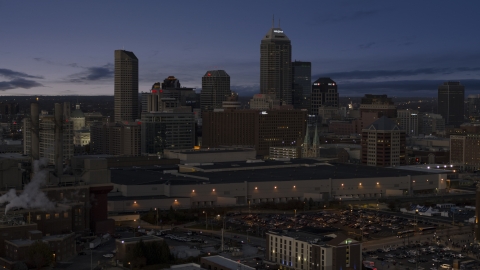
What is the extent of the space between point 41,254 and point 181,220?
1072cm

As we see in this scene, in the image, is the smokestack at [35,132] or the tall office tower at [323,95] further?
the tall office tower at [323,95]

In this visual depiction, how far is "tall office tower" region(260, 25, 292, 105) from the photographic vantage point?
388ft

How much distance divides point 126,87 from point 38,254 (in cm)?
8003

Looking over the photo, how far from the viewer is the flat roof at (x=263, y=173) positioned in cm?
4197

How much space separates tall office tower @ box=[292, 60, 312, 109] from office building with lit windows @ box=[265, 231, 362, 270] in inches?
3962

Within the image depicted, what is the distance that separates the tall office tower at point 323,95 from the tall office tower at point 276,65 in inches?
294

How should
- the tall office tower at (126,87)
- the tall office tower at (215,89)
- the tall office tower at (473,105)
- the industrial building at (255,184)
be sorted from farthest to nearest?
the tall office tower at (473,105) < the tall office tower at (215,89) < the tall office tower at (126,87) < the industrial building at (255,184)

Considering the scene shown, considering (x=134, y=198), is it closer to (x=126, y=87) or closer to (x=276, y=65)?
(x=126, y=87)

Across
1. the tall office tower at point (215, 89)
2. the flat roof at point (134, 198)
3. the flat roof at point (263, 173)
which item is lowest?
the flat roof at point (134, 198)

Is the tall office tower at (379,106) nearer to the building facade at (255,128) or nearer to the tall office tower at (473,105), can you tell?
the building facade at (255,128)

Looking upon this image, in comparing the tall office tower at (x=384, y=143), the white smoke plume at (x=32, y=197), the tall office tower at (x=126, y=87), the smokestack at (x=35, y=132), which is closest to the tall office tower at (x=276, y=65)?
the tall office tower at (x=126, y=87)

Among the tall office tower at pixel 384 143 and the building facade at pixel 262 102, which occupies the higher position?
the building facade at pixel 262 102

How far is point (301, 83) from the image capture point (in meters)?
131

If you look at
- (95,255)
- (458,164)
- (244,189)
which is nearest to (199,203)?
(244,189)
